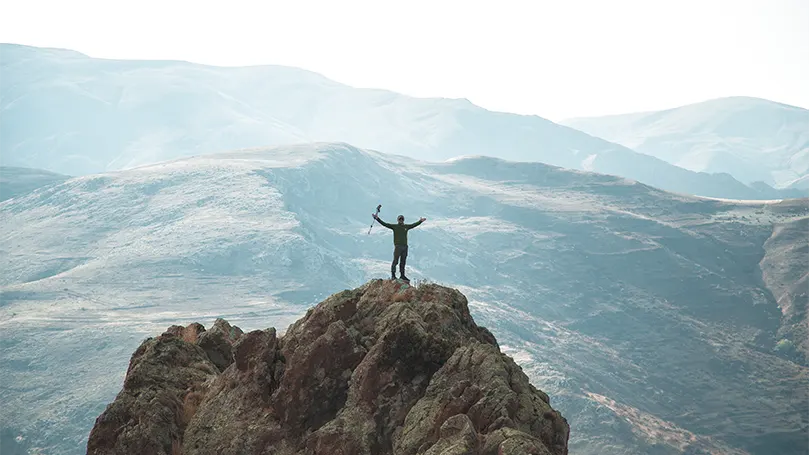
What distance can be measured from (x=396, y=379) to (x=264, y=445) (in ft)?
10.1

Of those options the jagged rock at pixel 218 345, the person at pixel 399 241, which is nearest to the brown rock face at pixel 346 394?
the jagged rock at pixel 218 345

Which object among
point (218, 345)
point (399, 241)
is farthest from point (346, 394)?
point (399, 241)

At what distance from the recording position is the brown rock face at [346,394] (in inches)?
619

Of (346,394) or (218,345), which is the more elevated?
(346,394)

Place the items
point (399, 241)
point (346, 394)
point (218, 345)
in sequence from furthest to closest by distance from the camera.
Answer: point (399, 241) → point (218, 345) → point (346, 394)

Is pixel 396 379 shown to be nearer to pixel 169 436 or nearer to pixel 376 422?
pixel 376 422

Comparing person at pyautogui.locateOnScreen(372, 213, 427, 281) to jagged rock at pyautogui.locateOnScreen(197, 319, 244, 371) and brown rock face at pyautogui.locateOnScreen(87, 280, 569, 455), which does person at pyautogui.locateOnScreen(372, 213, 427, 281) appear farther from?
jagged rock at pyautogui.locateOnScreen(197, 319, 244, 371)

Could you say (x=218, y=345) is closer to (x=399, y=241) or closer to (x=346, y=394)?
(x=346, y=394)

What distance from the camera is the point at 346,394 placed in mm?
17406

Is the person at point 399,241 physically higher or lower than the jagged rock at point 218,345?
Result: higher

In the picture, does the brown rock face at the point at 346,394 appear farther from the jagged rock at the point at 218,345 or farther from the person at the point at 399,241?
the person at the point at 399,241

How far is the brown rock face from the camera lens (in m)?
15.7

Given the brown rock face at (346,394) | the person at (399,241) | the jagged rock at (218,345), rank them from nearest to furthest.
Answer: the brown rock face at (346,394), the jagged rock at (218,345), the person at (399,241)

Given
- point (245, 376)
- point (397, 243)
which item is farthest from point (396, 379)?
point (397, 243)
